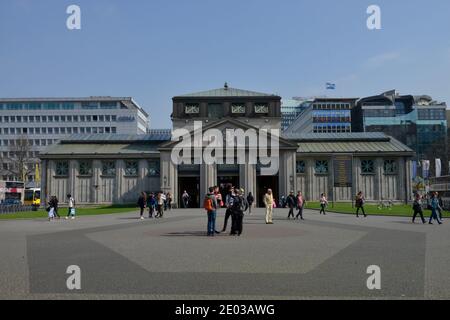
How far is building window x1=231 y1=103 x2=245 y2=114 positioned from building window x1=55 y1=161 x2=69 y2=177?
25.2 meters

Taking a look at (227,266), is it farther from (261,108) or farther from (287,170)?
(261,108)

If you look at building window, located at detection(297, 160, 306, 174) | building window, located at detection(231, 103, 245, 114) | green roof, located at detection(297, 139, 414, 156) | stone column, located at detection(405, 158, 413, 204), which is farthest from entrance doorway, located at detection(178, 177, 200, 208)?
stone column, located at detection(405, 158, 413, 204)

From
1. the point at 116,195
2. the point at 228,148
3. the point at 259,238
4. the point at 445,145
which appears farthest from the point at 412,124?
the point at 259,238

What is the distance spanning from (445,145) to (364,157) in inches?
1549

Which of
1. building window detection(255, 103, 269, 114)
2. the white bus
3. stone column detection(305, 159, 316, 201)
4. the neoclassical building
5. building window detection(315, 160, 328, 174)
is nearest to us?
the neoclassical building

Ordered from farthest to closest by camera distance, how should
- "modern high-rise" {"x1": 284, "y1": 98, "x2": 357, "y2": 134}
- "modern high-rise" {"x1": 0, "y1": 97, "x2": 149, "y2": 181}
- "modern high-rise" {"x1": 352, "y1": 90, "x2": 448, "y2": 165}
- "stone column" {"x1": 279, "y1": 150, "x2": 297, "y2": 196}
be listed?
"modern high-rise" {"x1": 284, "y1": 98, "x2": 357, "y2": 134}
"modern high-rise" {"x1": 0, "y1": 97, "x2": 149, "y2": 181}
"modern high-rise" {"x1": 352, "y1": 90, "x2": 448, "y2": 165}
"stone column" {"x1": 279, "y1": 150, "x2": 297, "y2": 196}

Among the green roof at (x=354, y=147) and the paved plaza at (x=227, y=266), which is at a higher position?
the green roof at (x=354, y=147)

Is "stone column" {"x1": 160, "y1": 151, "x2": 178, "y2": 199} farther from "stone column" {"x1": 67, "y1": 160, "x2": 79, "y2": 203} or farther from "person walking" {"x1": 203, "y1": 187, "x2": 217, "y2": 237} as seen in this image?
"person walking" {"x1": 203, "y1": 187, "x2": 217, "y2": 237}

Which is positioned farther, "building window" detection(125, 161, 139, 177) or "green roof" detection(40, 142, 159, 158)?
"building window" detection(125, 161, 139, 177)

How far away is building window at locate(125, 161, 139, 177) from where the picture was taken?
6425cm

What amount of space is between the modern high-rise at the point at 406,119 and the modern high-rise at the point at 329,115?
20.2 ft

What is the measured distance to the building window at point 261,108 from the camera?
67.7 m

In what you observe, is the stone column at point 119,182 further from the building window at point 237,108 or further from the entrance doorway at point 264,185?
the entrance doorway at point 264,185

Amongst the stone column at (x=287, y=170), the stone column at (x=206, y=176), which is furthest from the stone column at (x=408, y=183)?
the stone column at (x=206, y=176)
